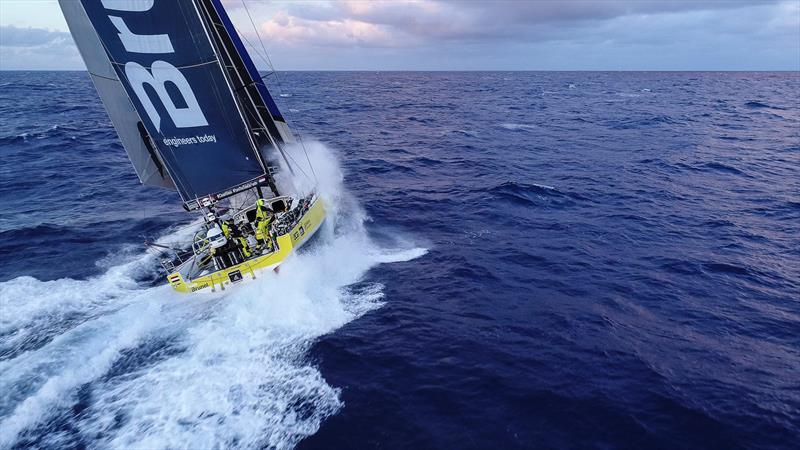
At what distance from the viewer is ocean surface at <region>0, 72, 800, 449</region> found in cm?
863

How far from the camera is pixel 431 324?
12203 millimetres

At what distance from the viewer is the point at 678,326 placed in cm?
1183

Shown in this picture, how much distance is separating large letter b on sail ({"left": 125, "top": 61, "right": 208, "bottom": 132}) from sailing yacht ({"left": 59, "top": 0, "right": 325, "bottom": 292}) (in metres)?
0.03

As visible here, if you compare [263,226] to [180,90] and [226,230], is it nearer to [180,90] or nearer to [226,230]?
[226,230]

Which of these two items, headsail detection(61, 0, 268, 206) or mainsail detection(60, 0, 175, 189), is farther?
mainsail detection(60, 0, 175, 189)

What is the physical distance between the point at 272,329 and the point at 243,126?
23.6ft

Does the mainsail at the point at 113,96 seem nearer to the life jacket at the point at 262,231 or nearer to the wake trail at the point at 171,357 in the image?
the wake trail at the point at 171,357

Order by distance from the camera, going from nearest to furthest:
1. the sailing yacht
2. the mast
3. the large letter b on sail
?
the sailing yacht
the large letter b on sail
the mast

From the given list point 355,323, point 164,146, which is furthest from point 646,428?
point 164,146

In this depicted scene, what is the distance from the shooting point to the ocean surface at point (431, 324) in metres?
8.63

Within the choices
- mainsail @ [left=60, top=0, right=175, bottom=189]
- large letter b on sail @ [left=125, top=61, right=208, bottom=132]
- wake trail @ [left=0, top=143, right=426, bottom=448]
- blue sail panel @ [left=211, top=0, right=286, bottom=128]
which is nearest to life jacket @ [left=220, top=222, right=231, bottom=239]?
wake trail @ [left=0, top=143, right=426, bottom=448]

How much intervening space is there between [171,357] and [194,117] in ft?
24.8

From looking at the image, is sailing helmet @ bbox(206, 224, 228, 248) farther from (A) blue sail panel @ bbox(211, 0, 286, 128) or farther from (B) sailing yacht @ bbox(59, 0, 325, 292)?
(A) blue sail panel @ bbox(211, 0, 286, 128)

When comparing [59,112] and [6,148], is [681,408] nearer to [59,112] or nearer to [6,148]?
[6,148]
